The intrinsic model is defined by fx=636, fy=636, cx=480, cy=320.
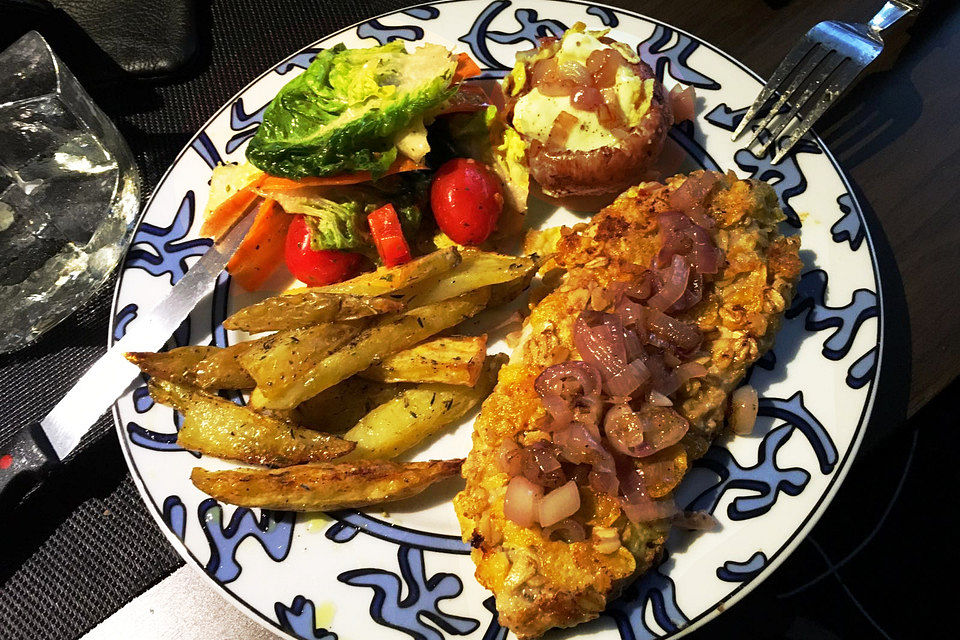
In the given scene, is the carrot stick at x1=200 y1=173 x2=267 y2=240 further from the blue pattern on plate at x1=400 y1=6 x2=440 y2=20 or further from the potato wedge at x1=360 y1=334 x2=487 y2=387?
the blue pattern on plate at x1=400 y1=6 x2=440 y2=20

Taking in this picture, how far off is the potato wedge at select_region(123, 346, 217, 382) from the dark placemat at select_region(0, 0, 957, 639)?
77 cm

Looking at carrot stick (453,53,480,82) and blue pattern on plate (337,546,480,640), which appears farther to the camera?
carrot stick (453,53,480,82)

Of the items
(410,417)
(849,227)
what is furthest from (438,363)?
(849,227)

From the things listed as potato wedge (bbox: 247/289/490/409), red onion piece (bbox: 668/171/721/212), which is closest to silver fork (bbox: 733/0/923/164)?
red onion piece (bbox: 668/171/721/212)

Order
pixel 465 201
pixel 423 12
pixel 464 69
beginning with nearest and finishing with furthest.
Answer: pixel 465 201 < pixel 464 69 < pixel 423 12

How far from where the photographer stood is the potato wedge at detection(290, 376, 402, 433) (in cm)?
294

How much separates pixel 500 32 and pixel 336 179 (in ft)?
4.93

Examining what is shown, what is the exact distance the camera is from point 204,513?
285 cm

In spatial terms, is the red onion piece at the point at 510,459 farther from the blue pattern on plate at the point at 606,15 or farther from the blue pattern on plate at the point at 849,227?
the blue pattern on plate at the point at 606,15

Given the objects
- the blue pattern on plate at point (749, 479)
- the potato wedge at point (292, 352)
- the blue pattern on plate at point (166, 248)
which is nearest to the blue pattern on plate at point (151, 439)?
the potato wedge at point (292, 352)

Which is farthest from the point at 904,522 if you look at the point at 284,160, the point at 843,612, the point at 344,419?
the point at 284,160

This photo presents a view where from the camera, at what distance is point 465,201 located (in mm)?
3312

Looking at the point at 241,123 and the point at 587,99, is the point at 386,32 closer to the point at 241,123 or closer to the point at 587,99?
the point at 241,123

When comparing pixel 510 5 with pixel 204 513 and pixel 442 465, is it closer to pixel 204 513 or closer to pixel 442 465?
pixel 442 465
